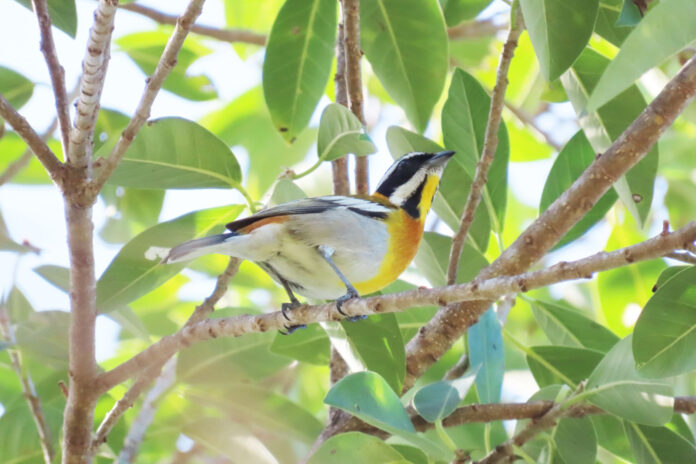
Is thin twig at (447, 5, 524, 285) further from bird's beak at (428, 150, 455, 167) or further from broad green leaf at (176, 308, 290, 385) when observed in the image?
broad green leaf at (176, 308, 290, 385)

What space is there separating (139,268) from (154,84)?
1.13 m

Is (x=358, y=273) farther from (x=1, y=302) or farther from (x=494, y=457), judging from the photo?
(x=1, y=302)

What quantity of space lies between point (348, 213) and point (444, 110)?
725 millimetres

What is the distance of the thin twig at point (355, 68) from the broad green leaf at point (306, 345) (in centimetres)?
81

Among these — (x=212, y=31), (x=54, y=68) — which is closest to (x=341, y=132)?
(x=54, y=68)

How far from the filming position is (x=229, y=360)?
408cm

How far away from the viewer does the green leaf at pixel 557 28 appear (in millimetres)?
2789

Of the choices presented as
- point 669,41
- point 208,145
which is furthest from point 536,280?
point 208,145

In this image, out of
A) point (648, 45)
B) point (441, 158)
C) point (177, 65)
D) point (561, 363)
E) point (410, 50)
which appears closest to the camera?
point (648, 45)

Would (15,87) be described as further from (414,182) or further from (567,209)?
(567,209)

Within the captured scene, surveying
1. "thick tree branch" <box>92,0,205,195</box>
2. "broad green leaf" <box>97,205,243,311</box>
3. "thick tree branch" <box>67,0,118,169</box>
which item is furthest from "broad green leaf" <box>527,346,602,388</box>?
"thick tree branch" <box>67,0,118,169</box>

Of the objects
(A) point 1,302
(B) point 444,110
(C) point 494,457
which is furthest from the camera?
(A) point 1,302

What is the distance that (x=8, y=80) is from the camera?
4301 mm

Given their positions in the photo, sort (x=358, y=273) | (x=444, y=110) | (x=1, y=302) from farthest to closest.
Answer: (x=1, y=302) < (x=444, y=110) < (x=358, y=273)
